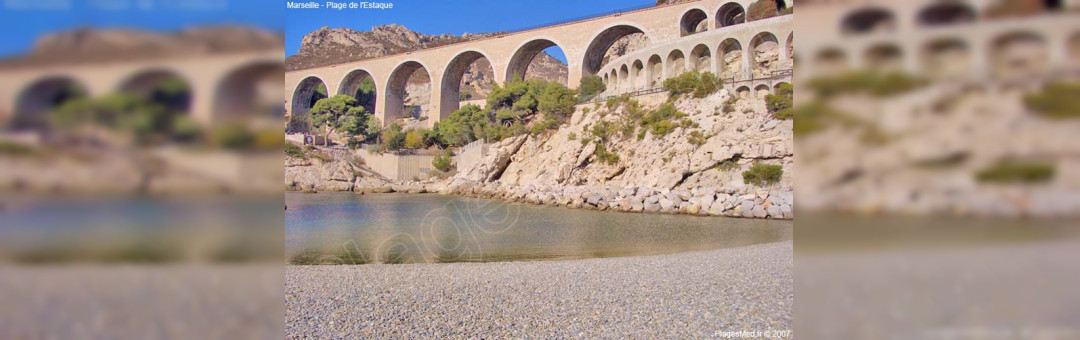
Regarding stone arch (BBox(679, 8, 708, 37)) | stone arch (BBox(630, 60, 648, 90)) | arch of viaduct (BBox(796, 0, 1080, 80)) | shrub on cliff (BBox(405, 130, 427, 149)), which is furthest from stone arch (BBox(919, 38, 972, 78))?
shrub on cliff (BBox(405, 130, 427, 149))

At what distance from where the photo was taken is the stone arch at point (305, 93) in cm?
3966

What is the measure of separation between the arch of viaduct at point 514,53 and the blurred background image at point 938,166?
2048 cm

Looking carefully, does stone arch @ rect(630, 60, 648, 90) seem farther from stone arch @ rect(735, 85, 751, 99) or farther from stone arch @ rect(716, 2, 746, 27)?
stone arch @ rect(735, 85, 751, 99)

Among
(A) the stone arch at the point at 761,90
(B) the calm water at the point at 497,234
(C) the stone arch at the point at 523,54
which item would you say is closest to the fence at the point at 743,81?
(A) the stone arch at the point at 761,90

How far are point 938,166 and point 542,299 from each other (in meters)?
4.20

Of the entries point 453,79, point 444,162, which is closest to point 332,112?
point 453,79

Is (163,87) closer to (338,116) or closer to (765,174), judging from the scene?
(765,174)

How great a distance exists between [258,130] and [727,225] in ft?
41.7

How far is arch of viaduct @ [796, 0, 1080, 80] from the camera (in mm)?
740

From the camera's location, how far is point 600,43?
28531 millimetres

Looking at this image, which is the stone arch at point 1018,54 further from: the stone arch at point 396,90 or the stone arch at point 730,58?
the stone arch at point 396,90

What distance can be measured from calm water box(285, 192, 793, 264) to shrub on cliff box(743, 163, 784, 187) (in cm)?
240

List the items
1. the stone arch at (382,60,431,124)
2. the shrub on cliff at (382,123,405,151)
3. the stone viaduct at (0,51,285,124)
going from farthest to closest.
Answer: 1. the stone arch at (382,60,431,124)
2. the shrub on cliff at (382,123,405,151)
3. the stone viaduct at (0,51,285,124)

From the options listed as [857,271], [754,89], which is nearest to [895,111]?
[857,271]
